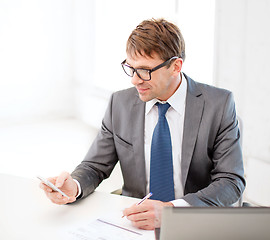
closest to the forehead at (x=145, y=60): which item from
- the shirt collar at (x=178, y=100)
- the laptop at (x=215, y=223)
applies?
the shirt collar at (x=178, y=100)

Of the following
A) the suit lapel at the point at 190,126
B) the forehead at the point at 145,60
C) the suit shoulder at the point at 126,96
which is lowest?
the suit lapel at the point at 190,126

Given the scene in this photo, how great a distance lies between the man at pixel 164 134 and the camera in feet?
5.62

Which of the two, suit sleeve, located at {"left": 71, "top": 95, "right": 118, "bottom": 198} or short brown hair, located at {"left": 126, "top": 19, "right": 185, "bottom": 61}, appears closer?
short brown hair, located at {"left": 126, "top": 19, "right": 185, "bottom": 61}

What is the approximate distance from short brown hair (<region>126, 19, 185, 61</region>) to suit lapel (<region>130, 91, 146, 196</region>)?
0.29 metres

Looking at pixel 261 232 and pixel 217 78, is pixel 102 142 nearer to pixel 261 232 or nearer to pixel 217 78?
pixel 261 232

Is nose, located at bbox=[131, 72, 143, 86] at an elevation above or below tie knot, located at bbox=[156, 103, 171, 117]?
above

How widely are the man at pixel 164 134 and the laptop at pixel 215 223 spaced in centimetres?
66

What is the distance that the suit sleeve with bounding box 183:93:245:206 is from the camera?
5.31 ft

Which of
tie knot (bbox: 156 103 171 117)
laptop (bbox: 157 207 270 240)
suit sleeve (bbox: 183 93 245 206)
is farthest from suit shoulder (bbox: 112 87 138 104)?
laptop (bbox: 157 207 270 240)

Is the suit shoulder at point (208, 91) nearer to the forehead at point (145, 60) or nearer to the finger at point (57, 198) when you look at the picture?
the forehead at point (145, 60)

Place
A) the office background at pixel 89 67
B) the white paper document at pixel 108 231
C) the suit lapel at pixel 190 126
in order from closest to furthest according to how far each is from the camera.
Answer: the white paper document at pixel 108 231, the suit lapel at pixel 190 126, the office background at pixel 89 67

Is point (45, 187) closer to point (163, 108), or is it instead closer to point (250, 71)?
point (163, 108)

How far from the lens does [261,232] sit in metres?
0.93

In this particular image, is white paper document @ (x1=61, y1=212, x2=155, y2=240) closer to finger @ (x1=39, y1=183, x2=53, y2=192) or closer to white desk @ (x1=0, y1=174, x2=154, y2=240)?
white desk @ (x1=0, y1=174, x2=154, y2=240)
